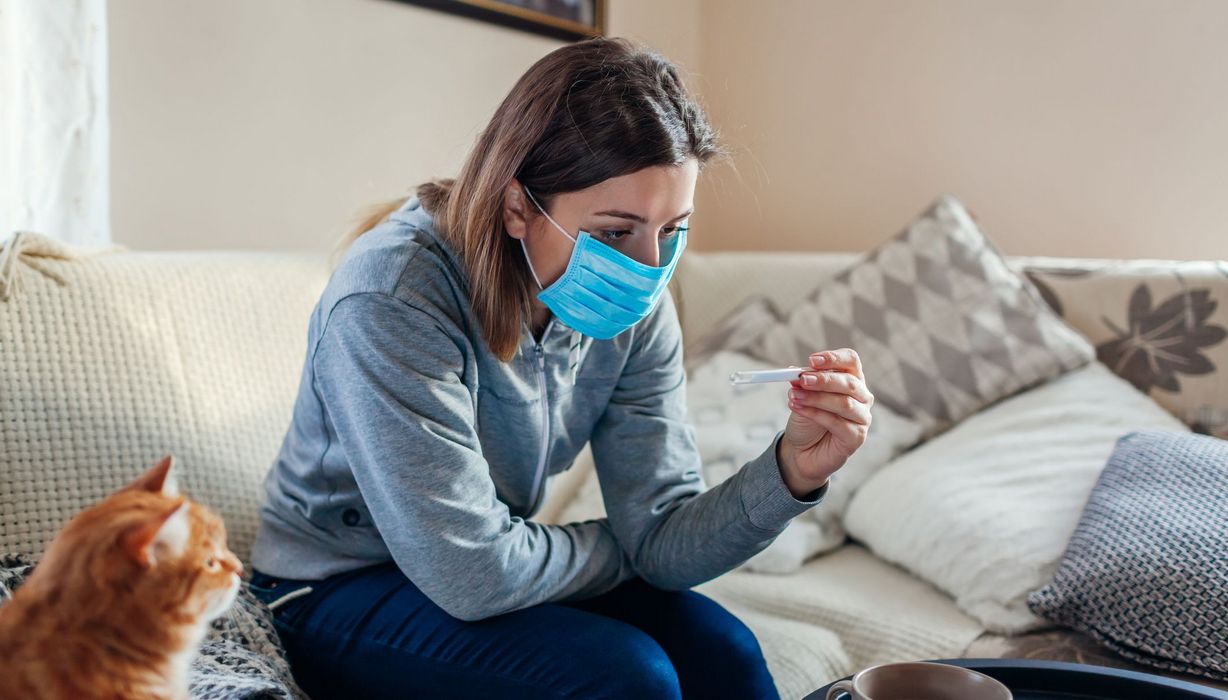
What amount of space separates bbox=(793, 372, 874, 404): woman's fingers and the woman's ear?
1.03ft

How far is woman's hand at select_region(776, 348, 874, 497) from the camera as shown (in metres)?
0.98

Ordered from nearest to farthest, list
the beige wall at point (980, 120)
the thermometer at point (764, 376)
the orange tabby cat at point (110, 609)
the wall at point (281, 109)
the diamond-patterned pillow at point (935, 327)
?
1. the orange tabby cat at point (110, 609)
2. the thermometer at point (764, 376)
3. the wall at point (281, 109)
4. the diamond-patterned pillow at point (935, 327)
5. the beige wall at point (980, 120)

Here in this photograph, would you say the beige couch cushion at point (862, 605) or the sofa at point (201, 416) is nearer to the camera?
the sofa at point (201, 416)

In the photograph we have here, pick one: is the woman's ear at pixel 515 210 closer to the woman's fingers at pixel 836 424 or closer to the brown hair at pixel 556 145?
the brown hair at pixel 556 145

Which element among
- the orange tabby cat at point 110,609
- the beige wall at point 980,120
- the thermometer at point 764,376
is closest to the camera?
the orange tabby cat at point 110,609

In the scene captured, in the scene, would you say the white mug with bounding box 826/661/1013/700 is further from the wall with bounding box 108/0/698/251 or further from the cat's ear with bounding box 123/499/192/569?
the wall with bounding box 108/0/698/251

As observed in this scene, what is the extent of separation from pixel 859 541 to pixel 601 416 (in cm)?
66

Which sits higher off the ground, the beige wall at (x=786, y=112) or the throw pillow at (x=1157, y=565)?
the beige wall at (x=786, y=112)

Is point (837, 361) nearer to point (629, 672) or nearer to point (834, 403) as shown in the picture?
point (834, 403)

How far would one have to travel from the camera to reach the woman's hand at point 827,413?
985 millimetres

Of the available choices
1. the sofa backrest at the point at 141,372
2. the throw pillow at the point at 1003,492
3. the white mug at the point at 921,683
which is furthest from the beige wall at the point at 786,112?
the white mug at the point at 921,683

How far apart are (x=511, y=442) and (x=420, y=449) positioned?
0.19m

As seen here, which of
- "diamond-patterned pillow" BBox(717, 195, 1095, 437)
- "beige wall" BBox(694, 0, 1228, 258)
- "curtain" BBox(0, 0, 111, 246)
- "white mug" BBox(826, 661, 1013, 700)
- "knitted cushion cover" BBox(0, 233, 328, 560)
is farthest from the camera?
"beige wall" BBox(694, 0, 1228, 258)

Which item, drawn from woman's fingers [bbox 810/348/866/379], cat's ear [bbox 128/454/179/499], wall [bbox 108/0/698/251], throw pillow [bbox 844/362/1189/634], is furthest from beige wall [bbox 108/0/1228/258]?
cat's ear [bbox 128/454/179/499]
